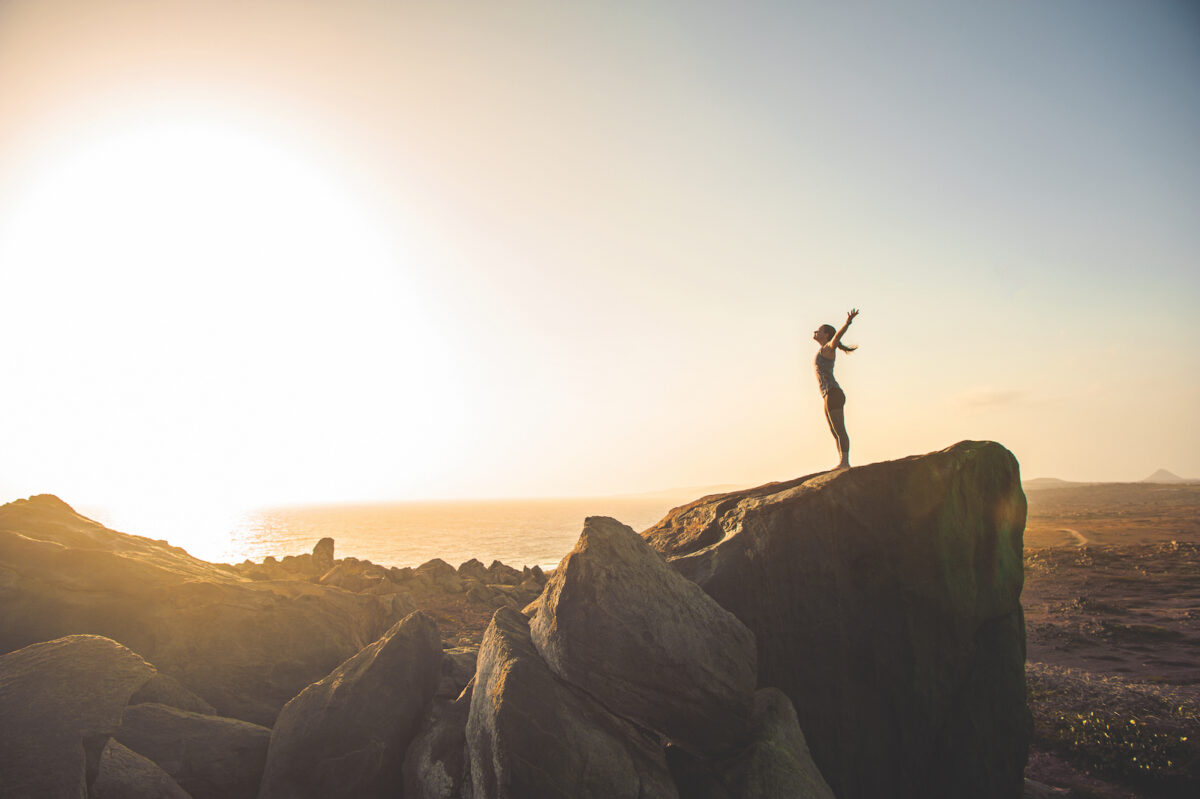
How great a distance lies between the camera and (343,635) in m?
12.4

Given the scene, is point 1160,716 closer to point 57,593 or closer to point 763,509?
point 763,509

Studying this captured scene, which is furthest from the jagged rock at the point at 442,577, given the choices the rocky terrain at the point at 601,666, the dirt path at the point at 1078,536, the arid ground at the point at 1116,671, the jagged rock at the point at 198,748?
the dirt path at the point at 1078,536

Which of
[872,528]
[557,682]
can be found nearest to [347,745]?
[557,682]

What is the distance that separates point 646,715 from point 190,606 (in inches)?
400

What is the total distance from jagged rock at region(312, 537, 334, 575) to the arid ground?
114 feet

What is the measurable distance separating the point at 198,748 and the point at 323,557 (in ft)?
98.0

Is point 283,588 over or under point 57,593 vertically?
under

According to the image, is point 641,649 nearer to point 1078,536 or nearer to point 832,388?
point 832,388

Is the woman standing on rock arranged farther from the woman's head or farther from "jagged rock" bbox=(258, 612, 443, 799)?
"jagged rock" bbox=(258, 612, 443, 799)

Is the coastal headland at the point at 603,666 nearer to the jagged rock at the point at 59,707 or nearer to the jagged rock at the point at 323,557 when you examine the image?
the jagged rock at the point at 59,707

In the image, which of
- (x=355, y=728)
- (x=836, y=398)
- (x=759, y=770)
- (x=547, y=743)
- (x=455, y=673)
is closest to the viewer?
(x=547, y=743)

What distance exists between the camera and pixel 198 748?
7898 mm

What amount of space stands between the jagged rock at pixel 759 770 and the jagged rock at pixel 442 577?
72.8 ft

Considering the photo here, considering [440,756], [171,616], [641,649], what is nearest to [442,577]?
[171,616]
